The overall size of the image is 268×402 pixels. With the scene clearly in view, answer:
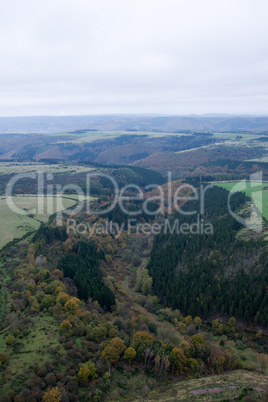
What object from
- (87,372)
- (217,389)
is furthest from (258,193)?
(87,372)

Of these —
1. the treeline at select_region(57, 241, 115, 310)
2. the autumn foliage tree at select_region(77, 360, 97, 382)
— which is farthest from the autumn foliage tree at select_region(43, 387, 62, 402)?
the treeline at select_region(57, 241, 115, 310)

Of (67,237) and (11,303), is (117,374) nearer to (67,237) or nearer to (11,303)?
(11,303)

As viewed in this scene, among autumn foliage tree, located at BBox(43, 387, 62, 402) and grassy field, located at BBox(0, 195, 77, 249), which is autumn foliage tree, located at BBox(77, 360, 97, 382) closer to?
autumn foliage tree, located at BBox(43, 387, 62, 402)

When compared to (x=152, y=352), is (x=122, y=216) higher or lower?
higher

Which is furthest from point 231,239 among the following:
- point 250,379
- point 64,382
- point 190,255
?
point 64,382

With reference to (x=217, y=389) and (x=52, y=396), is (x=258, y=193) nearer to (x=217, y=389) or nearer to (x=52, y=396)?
(x=217, y=389)
